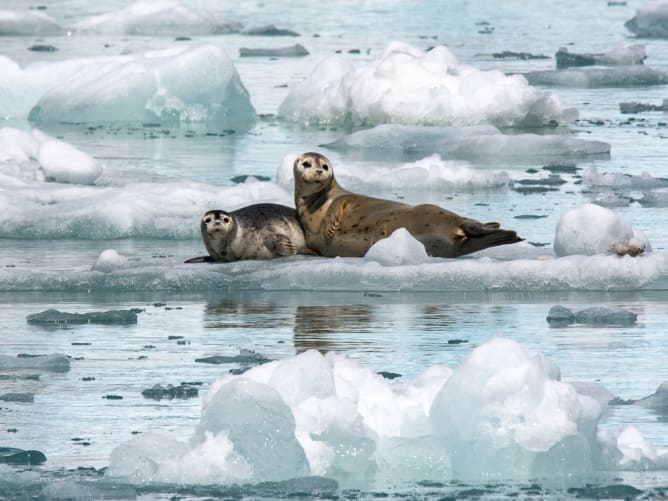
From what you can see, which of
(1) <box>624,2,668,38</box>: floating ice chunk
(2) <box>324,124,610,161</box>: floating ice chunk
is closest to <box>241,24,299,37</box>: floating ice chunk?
(1) <box>624,2,668,38</box>: floating ice chunk

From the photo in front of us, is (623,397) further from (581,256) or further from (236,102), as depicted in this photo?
(236,102)

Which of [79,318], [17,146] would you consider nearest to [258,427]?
[79,318]

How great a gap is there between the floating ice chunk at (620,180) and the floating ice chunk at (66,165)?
366 centimetres

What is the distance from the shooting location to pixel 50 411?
6.18 metres

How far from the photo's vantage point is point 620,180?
13.3 meters

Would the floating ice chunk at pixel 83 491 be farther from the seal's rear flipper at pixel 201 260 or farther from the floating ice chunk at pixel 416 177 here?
the floating ice chunk at pixel 416 177

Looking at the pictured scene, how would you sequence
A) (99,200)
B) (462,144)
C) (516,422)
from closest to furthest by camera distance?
(516,422), (99,200), (462,144)

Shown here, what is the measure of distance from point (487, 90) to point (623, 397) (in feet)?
38.0

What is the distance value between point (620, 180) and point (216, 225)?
4651mm

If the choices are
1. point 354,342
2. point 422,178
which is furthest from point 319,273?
point 422,178

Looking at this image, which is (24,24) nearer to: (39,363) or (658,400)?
(39,363)

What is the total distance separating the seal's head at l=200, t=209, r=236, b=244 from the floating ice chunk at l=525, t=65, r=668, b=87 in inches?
499

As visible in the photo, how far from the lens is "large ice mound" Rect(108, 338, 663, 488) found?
511 centimetres

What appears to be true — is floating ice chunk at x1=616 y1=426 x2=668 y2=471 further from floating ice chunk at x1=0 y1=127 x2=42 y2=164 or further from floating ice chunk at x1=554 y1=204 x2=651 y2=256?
floating ice chunk at x1=0 y1=127 x2=42 y2=164
